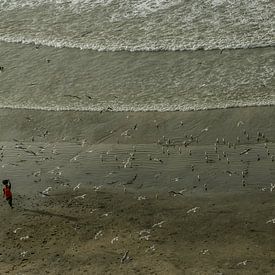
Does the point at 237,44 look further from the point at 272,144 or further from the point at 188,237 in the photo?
the point at 188,237

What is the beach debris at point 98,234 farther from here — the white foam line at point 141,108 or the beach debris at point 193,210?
the white foam line at point 141,108

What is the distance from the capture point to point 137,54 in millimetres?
25562

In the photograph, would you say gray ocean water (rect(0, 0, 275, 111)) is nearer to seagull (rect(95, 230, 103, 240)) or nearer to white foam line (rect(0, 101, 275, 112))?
white foam line (rect(0, 101, 275, 112))

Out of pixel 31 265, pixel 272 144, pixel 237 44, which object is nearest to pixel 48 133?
pixel 31 265

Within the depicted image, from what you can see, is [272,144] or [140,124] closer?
[272,144]

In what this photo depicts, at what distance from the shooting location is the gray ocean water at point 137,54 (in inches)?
881

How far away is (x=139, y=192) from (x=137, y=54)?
32.1 feet

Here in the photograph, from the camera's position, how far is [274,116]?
1972 cm

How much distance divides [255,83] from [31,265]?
11.6 meters

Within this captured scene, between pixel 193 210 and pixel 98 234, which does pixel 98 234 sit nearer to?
pixel 98 234

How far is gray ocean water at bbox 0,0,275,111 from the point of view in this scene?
22.4m

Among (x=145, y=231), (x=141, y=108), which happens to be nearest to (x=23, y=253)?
(x=145, y=231)

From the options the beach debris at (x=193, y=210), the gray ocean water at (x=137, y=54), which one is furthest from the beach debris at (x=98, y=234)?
the gray ocean water at (x=137, y=54)

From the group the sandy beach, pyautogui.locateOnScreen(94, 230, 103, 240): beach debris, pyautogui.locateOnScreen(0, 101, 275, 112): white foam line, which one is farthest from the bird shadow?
pyautogui.locateOnScreen(0, 101, 275, 112): white foam line
